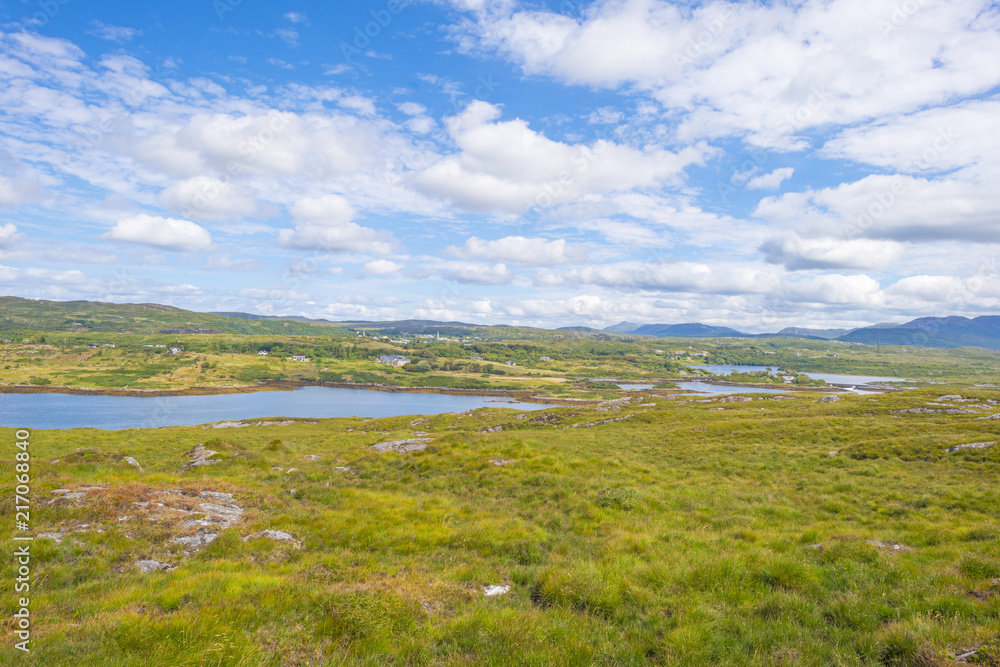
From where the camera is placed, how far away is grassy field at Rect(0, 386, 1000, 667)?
6.78m

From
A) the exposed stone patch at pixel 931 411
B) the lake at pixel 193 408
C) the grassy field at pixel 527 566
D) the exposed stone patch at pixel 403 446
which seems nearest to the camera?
the grassy field at pixel 527 566

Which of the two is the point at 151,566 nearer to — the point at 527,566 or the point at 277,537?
the point at 277,537

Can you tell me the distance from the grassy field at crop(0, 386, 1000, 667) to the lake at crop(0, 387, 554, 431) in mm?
99517

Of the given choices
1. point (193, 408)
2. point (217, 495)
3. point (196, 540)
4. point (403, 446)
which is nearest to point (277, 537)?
point (196, 540)

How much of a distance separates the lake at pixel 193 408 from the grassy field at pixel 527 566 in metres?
99.5

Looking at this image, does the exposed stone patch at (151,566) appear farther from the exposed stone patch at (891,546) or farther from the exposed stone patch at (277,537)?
the exposed stone patch at (891,546)

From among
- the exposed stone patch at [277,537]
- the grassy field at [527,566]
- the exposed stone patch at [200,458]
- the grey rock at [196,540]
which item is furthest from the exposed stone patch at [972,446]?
the exposed stone patch at [200,458]

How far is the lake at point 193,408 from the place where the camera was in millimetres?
101812

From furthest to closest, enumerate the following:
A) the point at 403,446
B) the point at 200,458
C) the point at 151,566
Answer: the point at 403,446, the point at 200,458, the point at 151,566

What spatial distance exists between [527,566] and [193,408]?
6061 inches

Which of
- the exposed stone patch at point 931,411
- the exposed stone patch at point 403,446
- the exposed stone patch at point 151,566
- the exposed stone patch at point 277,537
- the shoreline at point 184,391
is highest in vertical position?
the exposed stone patch at point 151,566

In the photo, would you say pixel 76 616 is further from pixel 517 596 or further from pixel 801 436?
pixel 801 436

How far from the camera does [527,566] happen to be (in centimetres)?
1109

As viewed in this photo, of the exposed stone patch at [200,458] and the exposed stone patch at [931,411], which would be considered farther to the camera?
the exposed stone patch at [931,411]
